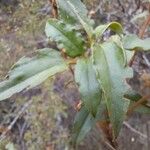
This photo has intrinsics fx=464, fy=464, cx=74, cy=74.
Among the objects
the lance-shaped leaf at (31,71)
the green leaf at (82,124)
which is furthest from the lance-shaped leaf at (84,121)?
the lance-shaped leaf at (31,71)

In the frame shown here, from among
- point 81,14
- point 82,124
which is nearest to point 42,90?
point 82,124

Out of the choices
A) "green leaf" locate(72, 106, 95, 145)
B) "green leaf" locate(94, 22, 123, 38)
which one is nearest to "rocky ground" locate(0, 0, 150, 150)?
"green leaf" locate(72, 106, 95, 145)

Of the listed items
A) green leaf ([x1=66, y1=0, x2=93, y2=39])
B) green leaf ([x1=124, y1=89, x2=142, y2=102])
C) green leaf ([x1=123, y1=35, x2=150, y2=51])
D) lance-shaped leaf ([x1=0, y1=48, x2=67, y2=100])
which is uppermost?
green leaf ([x1=66, y1=0, x2=93, y2=39])

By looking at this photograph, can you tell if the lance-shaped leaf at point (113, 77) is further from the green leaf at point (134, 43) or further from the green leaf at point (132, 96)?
the green leaf at point (132, 96)

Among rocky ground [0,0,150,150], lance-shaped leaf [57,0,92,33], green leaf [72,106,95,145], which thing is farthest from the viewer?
rocky ground [0,0,150,150]

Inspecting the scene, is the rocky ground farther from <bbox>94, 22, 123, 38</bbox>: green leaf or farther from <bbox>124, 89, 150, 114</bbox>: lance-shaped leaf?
<bbox>94, 22, 123, 38</bbox>: green leaf

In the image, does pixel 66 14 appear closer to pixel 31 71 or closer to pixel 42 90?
pixel 31 71
